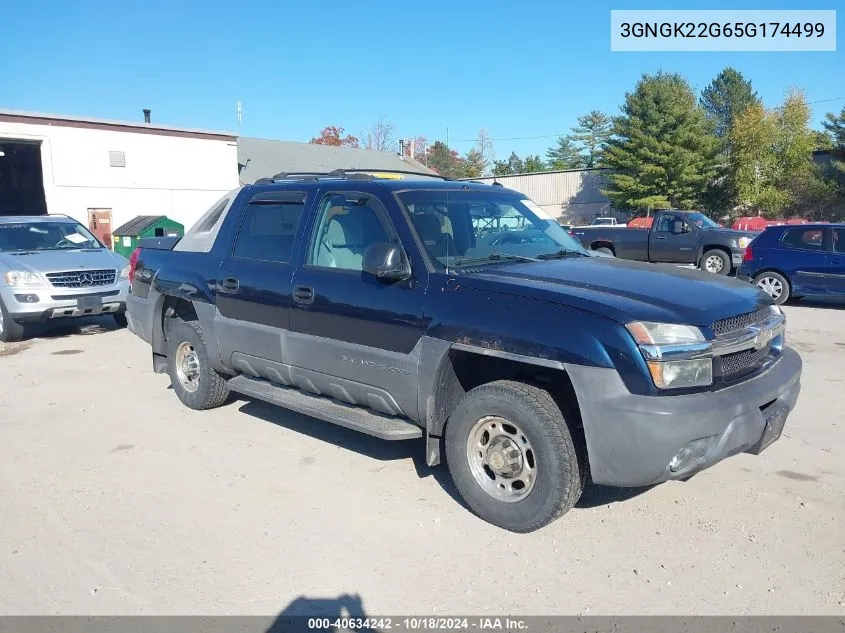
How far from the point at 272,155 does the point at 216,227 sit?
34.1 metres

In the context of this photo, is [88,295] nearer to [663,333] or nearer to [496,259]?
[496,259]

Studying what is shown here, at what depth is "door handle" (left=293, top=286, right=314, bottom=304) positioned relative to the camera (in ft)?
15.8

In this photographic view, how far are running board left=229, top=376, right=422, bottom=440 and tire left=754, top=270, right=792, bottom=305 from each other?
10.2 m

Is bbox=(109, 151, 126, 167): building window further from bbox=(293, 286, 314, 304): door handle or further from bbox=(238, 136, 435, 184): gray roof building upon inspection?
bbox=(293, 286, 314, 304): door handle

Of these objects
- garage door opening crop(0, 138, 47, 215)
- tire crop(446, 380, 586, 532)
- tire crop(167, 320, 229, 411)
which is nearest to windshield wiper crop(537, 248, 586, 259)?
tire crop(446, 380, 586, 532)

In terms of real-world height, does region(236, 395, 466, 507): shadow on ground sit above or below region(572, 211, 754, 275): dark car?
below

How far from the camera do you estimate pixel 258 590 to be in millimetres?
3406

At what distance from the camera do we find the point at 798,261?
12273 mm

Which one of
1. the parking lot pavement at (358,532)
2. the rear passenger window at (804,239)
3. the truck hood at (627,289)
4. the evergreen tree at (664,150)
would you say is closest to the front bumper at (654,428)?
the truck hood at (627,289)

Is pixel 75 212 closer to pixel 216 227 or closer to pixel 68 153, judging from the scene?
pixel 68 153

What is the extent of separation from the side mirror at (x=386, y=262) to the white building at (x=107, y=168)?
80.7 feet

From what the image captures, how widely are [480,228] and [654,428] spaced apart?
1944 mm

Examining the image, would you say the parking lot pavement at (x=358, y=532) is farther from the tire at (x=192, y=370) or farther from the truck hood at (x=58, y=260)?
the truck hood at (x=58, y=260)

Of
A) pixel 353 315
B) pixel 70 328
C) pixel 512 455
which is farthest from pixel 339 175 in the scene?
pixel 70 328
